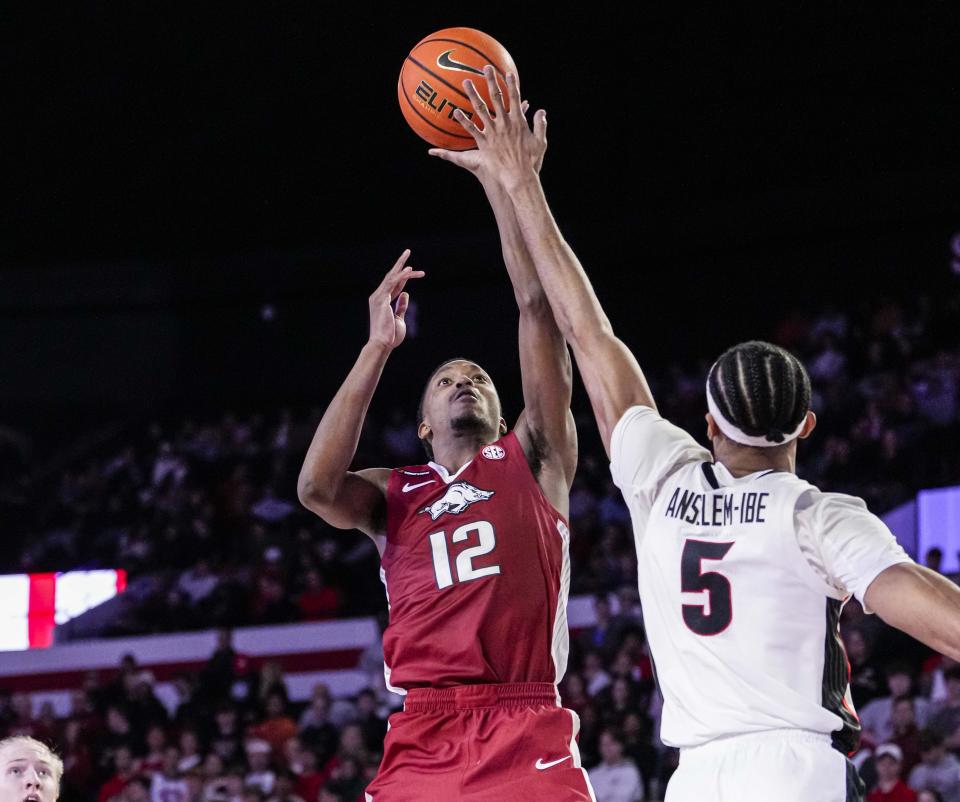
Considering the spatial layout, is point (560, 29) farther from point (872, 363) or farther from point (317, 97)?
point (872, 363)

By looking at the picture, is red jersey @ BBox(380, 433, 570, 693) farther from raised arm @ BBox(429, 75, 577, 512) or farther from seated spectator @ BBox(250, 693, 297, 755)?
seated spectator @ BBox(250, 693, 297, 755)

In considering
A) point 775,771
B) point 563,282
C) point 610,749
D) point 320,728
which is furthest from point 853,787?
point 320,728

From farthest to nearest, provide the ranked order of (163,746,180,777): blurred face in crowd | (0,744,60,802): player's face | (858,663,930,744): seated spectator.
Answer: (163,746,180,777): blurred face in crowd < (858,663,930,744): seated spectator < (0,744,60,802): player's face

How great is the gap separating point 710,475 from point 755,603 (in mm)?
341

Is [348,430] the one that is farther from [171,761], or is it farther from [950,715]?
[171,761]

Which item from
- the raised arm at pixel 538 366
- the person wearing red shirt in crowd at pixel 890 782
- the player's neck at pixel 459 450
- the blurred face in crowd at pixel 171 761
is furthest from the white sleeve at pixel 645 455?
the blurred face in crowd at pixel 171 761

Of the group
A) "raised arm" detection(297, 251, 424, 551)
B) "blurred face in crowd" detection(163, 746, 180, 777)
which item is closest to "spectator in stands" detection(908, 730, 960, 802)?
"raised arm" detection(297, 251, 424, 551)

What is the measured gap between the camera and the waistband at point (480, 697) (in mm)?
4727

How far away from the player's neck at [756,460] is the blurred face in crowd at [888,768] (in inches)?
284

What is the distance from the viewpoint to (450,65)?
5.36m

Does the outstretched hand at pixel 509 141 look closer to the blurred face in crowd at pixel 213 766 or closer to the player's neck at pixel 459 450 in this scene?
→ the player's neck at pixel 459 450

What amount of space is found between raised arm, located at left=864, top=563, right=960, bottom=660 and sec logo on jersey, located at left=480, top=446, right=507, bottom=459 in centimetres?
251

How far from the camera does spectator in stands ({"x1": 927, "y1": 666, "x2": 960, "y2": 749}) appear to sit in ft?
32.7

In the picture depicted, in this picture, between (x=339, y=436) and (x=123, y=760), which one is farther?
(x=123, y=760)
